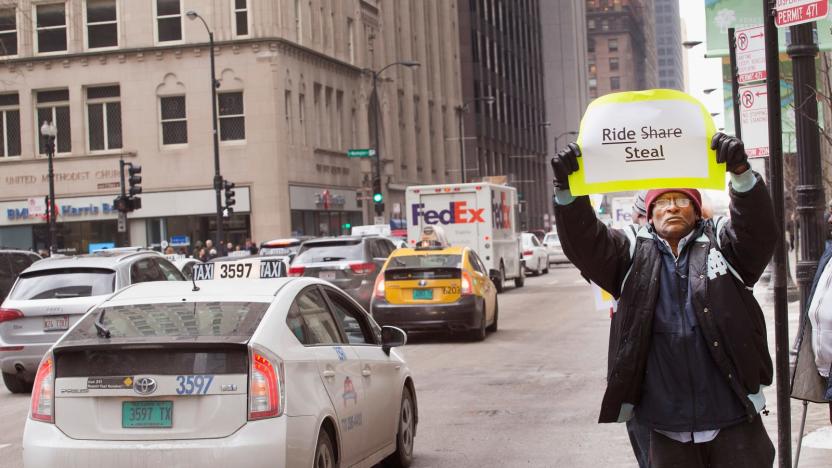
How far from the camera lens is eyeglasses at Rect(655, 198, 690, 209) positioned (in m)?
5.04

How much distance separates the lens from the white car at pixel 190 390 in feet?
22.2

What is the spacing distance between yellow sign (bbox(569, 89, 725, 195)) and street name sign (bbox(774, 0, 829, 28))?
238cm

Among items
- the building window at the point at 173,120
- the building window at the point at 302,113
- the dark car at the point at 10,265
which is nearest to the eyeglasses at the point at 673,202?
the dark car at the point at 10,265

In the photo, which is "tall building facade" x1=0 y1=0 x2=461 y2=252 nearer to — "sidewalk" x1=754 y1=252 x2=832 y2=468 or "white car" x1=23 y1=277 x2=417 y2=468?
"sidewalk" x1=754 y1=252 x2=832 y2=468

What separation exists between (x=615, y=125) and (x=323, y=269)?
18.6 m

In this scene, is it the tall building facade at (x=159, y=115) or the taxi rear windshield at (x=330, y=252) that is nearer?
the taxi rear windshield at (x=330, y=252)

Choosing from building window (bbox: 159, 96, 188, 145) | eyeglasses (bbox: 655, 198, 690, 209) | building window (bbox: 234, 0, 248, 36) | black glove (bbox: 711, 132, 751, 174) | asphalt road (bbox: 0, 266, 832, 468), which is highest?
building window (bbox: 234, 0, 248, 36)

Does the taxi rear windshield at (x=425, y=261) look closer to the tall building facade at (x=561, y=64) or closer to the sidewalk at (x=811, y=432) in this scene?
the sidewalk at (x=811, y=432)

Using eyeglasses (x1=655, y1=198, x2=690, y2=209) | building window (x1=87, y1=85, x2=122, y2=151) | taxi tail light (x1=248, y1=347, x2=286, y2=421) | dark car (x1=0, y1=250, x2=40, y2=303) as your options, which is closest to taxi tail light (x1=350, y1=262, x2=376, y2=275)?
dark car (x1=0, y1=250, x2=40, y2=303)

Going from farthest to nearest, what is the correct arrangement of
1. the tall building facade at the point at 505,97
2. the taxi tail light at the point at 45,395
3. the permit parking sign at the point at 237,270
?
the tall building facade at the point at 505,97 < the permit parking sign at the point at 237,270 < the taxi tail light at the point at 45,395

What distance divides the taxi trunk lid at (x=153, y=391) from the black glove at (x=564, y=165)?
264 centimetres

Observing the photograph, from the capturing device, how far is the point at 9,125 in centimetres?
5397

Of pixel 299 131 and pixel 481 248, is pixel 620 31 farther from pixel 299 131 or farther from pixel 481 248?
pixel 481 248

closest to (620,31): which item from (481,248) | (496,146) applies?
(496,146)
